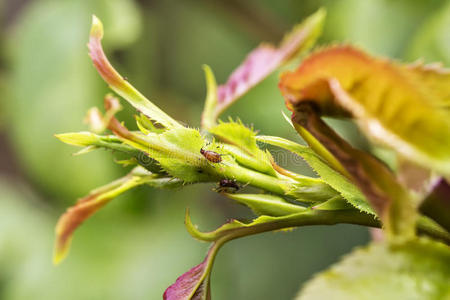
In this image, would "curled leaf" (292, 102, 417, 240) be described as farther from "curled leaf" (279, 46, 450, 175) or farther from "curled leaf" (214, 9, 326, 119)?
"curled leaf" (214, 9, 326, 119)

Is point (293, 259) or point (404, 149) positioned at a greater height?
point (404, 149)

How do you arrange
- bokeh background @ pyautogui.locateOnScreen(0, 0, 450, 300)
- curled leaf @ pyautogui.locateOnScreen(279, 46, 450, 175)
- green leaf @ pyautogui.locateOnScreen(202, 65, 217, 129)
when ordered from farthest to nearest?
1. bokeh background @ pyautogui.locateOnScreen(0, 0, 450, 300)
2. green leaf @ pyautogui.locateOnScreen(202, 65, 217, 129)
3. curled leaf @ pyautogui.locateOnScreen(279, 46, 450, 175)

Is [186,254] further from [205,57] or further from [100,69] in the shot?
[100,69]

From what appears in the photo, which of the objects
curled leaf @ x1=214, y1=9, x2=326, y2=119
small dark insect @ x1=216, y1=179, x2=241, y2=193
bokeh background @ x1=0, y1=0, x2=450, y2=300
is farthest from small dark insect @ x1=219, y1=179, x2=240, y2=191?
bokeh background @ x1=0, y1=0, x2=450, y2=300

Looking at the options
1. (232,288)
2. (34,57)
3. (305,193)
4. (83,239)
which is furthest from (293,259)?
(305,193)

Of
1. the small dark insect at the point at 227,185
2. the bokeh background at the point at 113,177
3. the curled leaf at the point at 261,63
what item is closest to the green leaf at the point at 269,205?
the small dark insect at the point at 227,185

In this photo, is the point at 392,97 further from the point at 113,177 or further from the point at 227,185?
the point at 113,177

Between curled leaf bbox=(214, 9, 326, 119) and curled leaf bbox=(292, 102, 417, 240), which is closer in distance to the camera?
curled leaf bbox=(292, 102, 417, 240)
